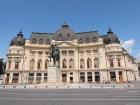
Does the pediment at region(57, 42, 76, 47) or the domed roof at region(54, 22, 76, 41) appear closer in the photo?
the pediment at region(57, 42, 76, 47)

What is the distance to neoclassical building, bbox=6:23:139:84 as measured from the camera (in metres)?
67.5

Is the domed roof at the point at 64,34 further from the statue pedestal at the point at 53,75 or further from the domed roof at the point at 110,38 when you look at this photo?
the statue pedestal at the point at 53,75

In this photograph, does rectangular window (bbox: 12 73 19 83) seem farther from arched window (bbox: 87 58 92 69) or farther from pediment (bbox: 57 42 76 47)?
arched window (bbox: 87 58 92 69)

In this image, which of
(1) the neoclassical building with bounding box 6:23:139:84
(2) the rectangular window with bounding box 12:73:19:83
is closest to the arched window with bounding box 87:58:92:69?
(1) the neoclassical building with bounding box 6:23:139:84

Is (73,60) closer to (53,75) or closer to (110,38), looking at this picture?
(110,38)

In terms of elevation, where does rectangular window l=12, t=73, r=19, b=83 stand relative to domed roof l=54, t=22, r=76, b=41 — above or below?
below

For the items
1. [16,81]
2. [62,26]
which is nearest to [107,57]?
[62,26]

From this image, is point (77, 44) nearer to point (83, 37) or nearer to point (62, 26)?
point (83, 37)

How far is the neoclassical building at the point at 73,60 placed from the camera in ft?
221

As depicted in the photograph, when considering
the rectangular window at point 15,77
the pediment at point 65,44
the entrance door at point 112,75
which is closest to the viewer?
the entrance door at point 112,75
